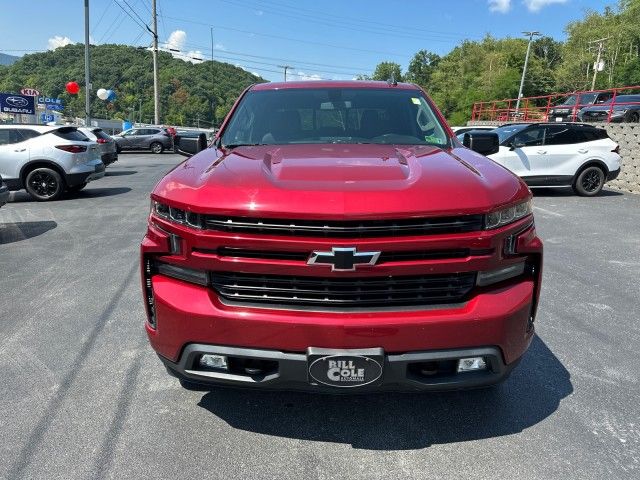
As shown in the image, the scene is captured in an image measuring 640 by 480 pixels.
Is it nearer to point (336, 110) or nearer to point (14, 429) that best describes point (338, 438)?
point (14, 429)

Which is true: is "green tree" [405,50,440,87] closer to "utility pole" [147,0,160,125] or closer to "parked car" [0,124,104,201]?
"utility pole" [147,0,160,125]

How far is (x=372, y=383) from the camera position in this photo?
87.4 inches

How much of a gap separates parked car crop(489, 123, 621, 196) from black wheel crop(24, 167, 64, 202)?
31.9 ft

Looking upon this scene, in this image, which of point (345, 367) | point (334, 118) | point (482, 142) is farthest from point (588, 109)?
point (345, 367)

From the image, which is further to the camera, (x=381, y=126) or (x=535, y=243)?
(x=381, y=126)

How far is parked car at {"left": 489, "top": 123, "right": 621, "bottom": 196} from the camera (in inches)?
454

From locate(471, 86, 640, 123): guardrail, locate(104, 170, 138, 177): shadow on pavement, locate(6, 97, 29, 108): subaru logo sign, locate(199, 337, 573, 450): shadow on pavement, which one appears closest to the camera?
locate(199, 337, 573, 450): shadow on pavement

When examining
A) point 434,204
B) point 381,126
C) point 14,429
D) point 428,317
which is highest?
point 381,126

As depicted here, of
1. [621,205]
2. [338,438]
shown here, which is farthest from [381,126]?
[621,205]

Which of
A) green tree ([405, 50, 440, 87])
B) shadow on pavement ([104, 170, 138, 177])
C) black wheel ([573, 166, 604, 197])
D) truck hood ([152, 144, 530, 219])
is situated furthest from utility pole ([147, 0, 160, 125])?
green tree ([405, 50, 440, 87])

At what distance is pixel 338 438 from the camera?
2594 mm

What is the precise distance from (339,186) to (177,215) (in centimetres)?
77

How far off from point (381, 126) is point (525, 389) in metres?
2.00

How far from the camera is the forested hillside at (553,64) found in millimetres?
60656
